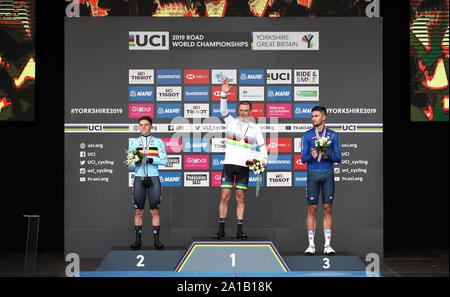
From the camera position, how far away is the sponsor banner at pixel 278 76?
285 inches

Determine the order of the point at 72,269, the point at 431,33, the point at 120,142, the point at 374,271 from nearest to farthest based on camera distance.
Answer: the point at 374,271
the point at 72,269
the point at 120,142
the point at 431,33

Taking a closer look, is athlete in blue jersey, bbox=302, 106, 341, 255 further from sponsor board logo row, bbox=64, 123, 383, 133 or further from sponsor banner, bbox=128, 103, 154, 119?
sponsor banner, bbox=128, 103, 154, 119

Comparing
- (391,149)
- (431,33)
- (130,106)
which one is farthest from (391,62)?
(130,106)

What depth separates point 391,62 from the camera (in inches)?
309

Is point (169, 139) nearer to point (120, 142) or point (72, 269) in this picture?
point (120, 142)

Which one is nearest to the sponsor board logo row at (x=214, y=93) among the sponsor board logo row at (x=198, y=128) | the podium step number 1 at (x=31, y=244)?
the sponsor board logo row at (x=198, y=128)

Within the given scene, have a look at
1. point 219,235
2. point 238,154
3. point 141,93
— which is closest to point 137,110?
point 141,93

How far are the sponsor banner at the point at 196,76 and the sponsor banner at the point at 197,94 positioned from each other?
79 millimetres

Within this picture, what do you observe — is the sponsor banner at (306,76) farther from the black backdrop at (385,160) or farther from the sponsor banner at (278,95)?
the black backdrop at (385,160)

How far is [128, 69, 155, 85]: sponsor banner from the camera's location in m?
7.20

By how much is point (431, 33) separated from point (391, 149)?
1.69 metres

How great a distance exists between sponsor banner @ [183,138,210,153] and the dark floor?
1806 mm

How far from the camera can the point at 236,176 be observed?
6.22 m

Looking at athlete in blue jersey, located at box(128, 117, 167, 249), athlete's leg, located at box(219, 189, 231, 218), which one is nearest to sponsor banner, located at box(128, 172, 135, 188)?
athlete in blue jersey, located at box(128, 117, 167, 249)
